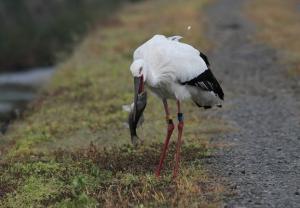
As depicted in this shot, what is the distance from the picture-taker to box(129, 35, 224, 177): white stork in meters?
7.43

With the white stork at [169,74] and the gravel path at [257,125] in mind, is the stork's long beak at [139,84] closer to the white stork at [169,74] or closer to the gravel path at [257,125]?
the white stork at [169,74]

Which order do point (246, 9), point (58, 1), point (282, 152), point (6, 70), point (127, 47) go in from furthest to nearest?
point (58, 1), point (6, 70), point (246, 9), point (127, 47), point (282, 152)

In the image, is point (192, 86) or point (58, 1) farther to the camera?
point (58, 1)

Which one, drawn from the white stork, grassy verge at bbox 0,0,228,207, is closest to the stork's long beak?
the white stork

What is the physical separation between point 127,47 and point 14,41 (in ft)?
51.1

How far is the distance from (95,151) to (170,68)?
75.2 inches

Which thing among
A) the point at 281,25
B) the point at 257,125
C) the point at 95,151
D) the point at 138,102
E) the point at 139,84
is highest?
the point at 281,25

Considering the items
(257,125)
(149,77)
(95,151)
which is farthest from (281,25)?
(149,77)

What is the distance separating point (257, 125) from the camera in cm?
1054

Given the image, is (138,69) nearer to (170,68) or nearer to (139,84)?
(139,84)

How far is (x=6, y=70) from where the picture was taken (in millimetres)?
31000

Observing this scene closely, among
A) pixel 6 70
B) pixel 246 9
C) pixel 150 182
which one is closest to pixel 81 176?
pixel 150 182

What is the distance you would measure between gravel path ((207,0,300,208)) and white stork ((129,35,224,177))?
33.7 inches

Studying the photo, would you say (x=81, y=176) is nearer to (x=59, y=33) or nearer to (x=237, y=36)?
(x=237, y=36)
